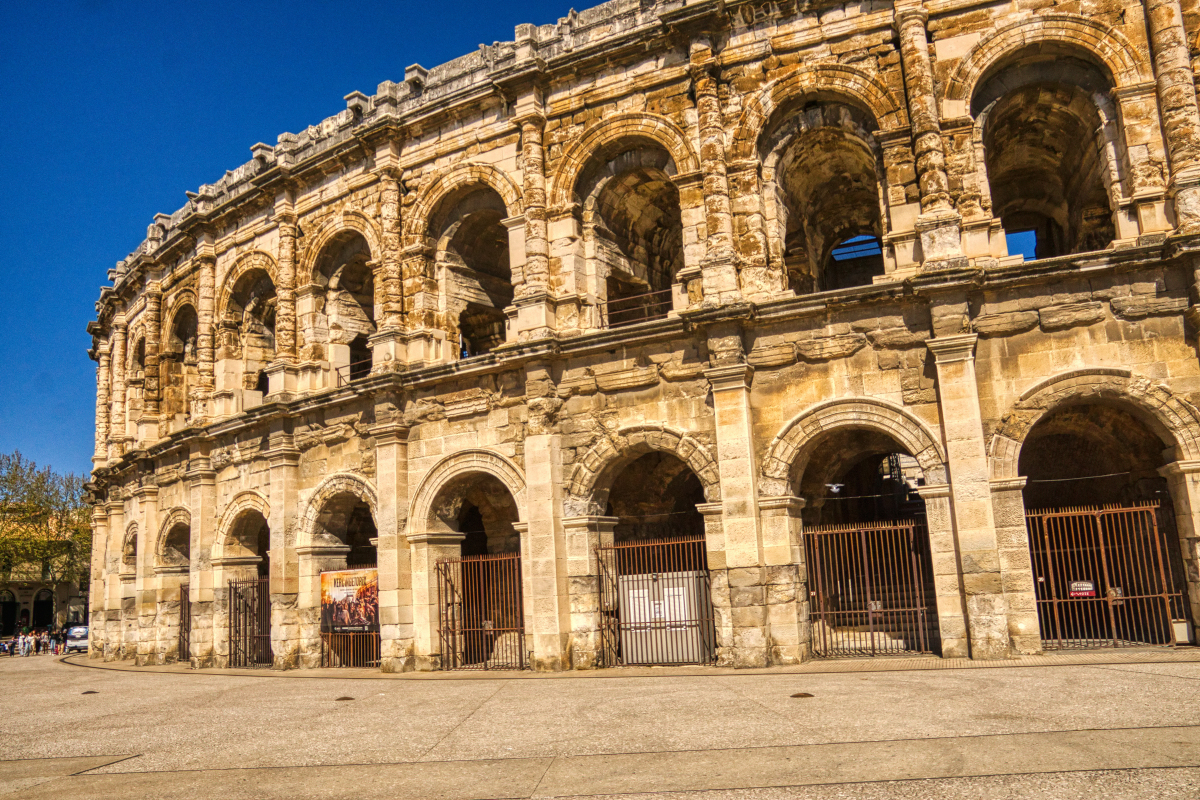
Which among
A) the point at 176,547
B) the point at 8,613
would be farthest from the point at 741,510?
the point at 8,613

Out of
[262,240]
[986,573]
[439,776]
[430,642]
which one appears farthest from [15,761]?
[262,240]

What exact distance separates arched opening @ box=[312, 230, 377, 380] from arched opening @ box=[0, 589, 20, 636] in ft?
107

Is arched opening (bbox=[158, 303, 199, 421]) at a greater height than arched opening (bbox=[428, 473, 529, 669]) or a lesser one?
greater

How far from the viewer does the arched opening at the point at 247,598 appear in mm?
17266

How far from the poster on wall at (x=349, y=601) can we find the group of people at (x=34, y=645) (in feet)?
67.2

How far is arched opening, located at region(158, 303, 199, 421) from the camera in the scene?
21.4 metres

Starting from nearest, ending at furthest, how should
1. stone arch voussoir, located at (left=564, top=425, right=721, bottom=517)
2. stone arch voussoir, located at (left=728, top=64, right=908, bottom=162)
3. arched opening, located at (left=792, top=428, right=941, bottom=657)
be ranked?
1. arched opening, located at (left=792, top=428, right=941, bottom=657)
2. stone arch voussoir, located at (left=728, top=64, right=908, bottom=162)
3. stone arch voussoir, located at (left=564, top=425, right=721, bottom=517)

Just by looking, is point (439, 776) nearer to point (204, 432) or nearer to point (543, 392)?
point (543, 392)

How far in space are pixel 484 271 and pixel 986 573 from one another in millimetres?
10090

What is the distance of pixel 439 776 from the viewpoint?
6098 mm

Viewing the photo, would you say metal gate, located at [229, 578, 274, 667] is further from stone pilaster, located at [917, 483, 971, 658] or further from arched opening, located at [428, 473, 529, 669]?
stone pilaster, located at [917, 483, 971, 658]

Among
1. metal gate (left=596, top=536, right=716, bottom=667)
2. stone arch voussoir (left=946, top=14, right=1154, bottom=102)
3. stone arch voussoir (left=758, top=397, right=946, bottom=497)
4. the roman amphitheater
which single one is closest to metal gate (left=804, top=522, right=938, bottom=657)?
the roman amphitheater

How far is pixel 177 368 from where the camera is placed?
21.7m

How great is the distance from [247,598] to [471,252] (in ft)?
26.8
